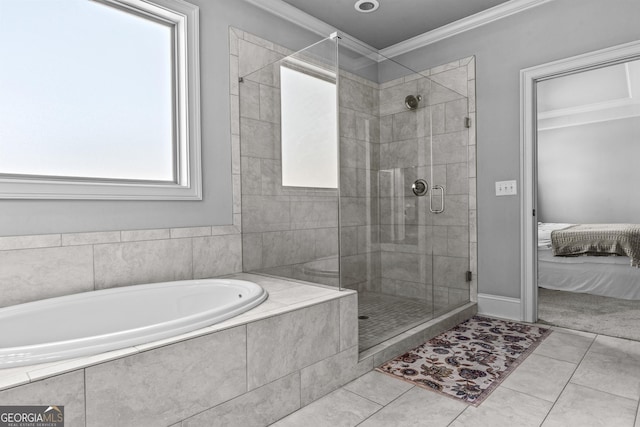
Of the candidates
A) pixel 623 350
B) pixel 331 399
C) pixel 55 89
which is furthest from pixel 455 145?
pixel 55 89

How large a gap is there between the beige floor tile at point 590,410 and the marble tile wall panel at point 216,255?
1892 mm

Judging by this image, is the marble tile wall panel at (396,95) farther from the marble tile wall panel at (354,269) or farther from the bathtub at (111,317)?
the bathtub at (111,317)

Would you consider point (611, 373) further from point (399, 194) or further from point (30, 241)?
point (30, 241)

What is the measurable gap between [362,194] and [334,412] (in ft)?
3.88

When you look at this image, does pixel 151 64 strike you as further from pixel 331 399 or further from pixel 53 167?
pixel 331 399

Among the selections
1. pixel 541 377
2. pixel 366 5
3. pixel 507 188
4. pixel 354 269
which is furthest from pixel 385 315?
pixel 366 5

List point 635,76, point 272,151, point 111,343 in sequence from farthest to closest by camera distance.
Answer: point 635,76 < point 272,151 < point 111,343

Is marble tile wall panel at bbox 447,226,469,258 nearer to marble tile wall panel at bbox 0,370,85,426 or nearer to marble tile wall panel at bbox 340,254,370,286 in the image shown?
marble tile wall panel at bbox 340,254,370,286

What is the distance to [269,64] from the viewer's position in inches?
100

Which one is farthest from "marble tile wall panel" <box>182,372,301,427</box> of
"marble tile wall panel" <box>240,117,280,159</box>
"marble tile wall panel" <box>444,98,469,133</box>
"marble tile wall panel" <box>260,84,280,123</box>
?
"marble tile wall panel" <box>444,98,469,133</box>

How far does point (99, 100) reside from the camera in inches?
81.0

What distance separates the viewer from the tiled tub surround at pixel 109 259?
5.70 ft

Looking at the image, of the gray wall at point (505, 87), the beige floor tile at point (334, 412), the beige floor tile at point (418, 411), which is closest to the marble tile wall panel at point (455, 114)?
the gray wall at point (505, 87)

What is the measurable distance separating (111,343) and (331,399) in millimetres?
1030
